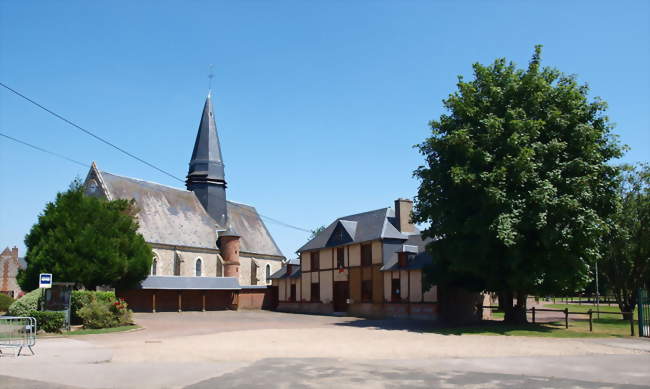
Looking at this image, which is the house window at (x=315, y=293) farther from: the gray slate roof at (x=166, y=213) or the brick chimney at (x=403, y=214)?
the gray slate roof at (x=166, y=213)

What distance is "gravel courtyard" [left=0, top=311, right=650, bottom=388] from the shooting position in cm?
999

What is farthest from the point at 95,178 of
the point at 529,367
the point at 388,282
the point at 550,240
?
the point at 529,367

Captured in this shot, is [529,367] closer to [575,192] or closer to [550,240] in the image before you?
[550,240]

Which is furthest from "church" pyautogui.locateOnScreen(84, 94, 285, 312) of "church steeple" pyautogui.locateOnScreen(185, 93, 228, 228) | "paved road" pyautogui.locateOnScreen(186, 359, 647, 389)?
"paved road" pyautogui.locateOnScreen(186, 359, 647, 389)

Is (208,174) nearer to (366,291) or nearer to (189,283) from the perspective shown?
(189,283)

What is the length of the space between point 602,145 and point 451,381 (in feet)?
55.1

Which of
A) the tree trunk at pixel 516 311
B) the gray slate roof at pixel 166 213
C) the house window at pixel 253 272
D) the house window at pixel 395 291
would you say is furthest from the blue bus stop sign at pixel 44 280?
the house window at pixel 253 272

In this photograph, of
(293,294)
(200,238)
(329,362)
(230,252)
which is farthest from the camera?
(230,252)

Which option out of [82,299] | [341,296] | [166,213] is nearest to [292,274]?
[341,296]

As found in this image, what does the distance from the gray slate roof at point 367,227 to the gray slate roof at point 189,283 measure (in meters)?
8.31

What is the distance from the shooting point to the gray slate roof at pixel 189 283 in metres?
39.0

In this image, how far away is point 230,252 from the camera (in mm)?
48281

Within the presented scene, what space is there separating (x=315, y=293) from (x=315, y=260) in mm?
2418

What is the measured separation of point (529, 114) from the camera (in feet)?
73.3
